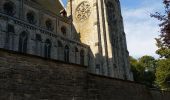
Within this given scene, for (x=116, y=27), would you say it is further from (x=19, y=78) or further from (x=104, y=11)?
(x=19, y=78)

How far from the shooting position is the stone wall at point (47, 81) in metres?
6.41

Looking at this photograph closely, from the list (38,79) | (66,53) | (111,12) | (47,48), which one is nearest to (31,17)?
(47,48)

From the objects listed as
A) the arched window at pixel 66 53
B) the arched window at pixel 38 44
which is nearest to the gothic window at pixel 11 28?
the arched window at pixel 38 44

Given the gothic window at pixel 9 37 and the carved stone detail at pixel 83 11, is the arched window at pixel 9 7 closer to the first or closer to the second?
→ the gothic window at pixel 9 37

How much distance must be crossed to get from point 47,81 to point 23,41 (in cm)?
1725

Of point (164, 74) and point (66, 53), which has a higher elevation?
point (66, 53)

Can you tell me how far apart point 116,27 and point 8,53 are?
1196 inches

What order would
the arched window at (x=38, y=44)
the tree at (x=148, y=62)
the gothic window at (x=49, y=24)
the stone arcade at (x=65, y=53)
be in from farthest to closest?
the tree at (x=148, y=62) < the gothic window at (x=49, y=24) < the arched window at (x=38, y=44) < the stone arcade at (x=65, y=53)

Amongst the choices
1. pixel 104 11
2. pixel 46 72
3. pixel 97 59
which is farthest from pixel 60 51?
pixel 46 72

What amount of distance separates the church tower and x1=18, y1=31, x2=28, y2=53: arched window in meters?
10.2

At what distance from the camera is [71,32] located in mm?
34500

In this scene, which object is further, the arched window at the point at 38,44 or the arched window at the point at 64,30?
the arched window at the point at 64,30

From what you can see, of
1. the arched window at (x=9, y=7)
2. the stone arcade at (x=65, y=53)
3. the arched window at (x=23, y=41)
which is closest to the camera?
the stone arcade at (x=65, y=53)

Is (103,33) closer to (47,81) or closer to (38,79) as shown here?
(47,81)
